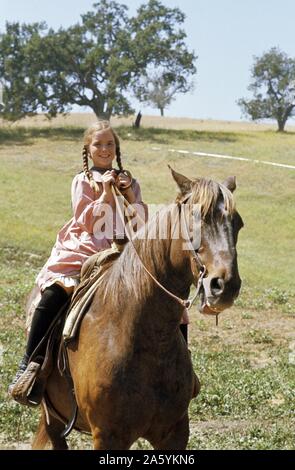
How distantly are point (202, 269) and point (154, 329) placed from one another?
694 mm

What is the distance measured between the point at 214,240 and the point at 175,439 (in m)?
1.56

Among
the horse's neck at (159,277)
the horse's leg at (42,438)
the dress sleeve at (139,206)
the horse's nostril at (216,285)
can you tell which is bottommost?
the horse's leg at (42,438)

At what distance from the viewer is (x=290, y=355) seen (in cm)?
1180

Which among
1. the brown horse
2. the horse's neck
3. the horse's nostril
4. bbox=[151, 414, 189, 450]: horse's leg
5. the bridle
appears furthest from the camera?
bbox=[151, 414, 189, 450]: horse's leg

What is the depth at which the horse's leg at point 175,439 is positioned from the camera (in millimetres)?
4926

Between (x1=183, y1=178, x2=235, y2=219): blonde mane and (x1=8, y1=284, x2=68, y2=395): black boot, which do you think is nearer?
(x1=183, y1=178, x2=235, y2=219): blonde mane

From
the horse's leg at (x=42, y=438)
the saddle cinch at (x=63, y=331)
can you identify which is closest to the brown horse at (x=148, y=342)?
the saddle cinch at (x=63, y=331)

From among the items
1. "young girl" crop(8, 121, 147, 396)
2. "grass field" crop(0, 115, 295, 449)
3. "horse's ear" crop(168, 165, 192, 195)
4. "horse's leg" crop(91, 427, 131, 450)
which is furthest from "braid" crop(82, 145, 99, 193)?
"grass field" crop(0, 115, 295, 449)

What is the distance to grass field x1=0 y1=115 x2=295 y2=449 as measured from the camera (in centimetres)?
822

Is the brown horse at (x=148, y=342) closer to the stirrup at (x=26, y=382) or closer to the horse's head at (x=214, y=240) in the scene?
the horse's head at (x=214, y=240)

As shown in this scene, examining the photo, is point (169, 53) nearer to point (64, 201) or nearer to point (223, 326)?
point (64, 201)

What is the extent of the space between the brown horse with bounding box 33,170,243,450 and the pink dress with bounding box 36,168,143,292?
2.04ft

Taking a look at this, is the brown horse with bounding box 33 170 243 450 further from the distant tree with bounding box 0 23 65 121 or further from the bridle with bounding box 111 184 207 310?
the distant tree with bounding box 0 23 65 121
